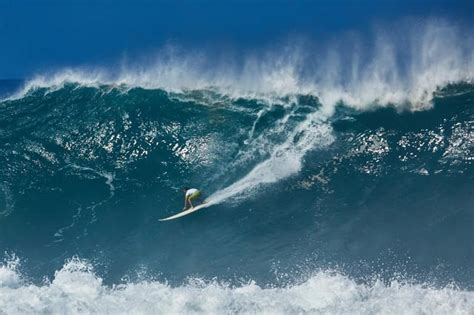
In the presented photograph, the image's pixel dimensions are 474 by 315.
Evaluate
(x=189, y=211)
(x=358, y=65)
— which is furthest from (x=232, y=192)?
(x=358, y=65)

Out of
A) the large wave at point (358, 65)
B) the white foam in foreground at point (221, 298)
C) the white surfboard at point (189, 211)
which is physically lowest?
the white foam in foreground at point (221, 298)

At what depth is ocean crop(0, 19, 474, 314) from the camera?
15.2 metres

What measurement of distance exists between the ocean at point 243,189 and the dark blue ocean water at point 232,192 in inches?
1.6

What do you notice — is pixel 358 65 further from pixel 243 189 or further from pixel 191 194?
pixel 191 194

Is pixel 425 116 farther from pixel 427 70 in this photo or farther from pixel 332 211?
pixel 332 211

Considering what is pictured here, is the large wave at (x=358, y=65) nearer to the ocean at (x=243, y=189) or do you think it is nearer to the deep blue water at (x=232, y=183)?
the ocean at (x=243, y=189)

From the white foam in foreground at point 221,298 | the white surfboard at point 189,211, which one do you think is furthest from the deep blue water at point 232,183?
the white foam in foreground at point 221,298

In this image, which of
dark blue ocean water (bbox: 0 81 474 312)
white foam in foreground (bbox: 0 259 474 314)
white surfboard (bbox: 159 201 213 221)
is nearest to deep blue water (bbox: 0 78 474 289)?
dark blue ocean water (bbox: 0 81 474 312)

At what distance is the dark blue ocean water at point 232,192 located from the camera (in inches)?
606

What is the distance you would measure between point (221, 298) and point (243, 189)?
319 centimetres

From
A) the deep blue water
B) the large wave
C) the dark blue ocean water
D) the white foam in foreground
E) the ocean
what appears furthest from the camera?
the large wave

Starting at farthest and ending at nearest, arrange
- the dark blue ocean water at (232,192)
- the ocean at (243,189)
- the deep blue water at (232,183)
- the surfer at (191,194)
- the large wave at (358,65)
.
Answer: the large wave at (358,65)
the surfer at (191,194)
the deep blue water at (232,183)
the dark blue ocean water at (232,192)
the ocean at (243,189)

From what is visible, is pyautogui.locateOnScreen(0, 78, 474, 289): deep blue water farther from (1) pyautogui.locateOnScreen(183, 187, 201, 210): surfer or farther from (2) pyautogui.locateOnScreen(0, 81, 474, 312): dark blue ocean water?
(1) pyautogui.locateOnScreen(183, 187, 201, 210): surfer

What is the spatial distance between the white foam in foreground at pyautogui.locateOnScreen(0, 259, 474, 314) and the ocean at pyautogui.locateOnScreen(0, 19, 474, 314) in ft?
0.11
